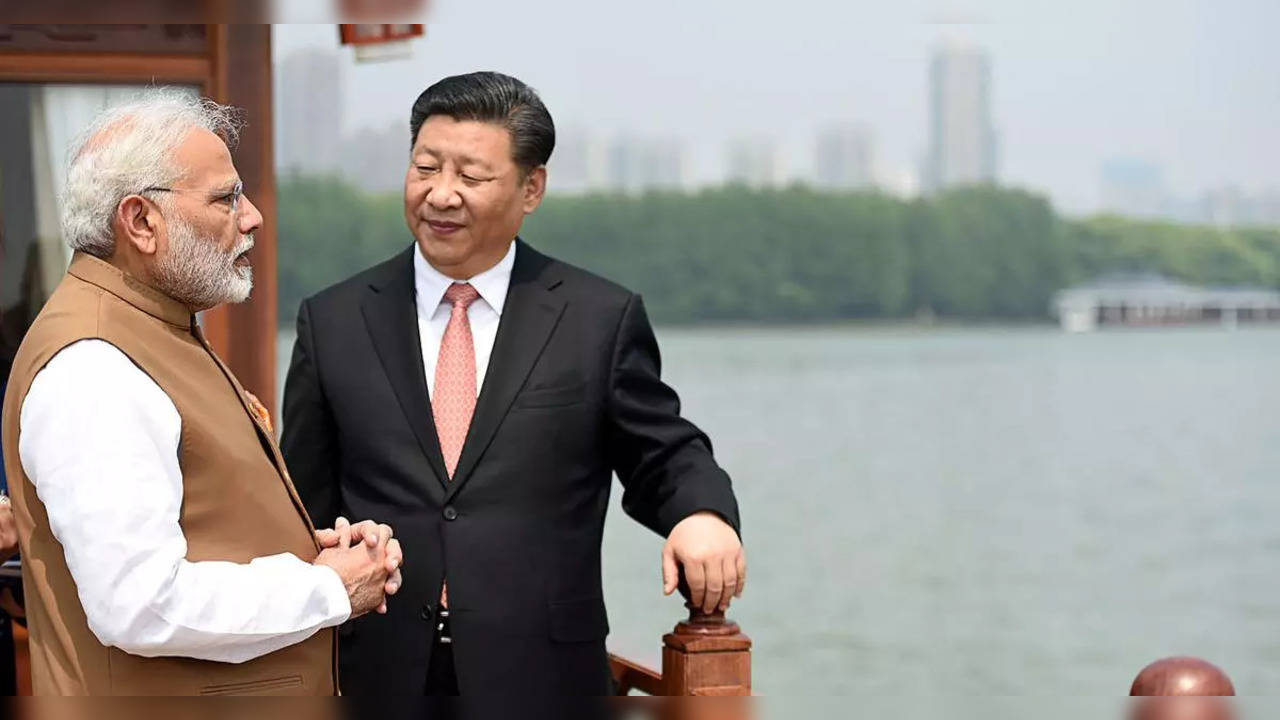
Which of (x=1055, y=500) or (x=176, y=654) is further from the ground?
(x=176, y=654)

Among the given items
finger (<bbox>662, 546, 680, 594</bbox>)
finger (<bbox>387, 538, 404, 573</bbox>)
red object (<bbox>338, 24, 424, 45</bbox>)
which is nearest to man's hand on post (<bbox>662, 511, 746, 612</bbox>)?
finger (<bbox>662, 546, 680, 594</bbox>)

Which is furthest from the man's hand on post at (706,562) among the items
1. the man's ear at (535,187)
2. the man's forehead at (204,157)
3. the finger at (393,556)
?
the man's forehead at (204,157)

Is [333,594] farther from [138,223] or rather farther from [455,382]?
[455,382]

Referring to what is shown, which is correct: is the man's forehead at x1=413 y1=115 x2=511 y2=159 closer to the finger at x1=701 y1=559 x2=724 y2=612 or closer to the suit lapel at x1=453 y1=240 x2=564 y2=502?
the suit lapel at x1=453 y1=240 x2=564 y2=502

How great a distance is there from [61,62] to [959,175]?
48.6m

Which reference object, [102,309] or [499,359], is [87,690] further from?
[499,359]

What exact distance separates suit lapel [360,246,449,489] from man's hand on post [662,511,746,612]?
0.44 meters

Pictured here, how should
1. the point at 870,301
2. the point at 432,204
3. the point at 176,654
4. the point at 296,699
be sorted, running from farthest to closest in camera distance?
the point at 870,301, the point at 432,204, the point at 296,699, the point at 176,654

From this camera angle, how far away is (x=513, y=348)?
8.91 feet

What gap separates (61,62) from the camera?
14.5 ft

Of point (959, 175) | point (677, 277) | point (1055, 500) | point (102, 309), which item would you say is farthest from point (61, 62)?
point (959, 175)

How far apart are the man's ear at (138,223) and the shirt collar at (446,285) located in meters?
0.77

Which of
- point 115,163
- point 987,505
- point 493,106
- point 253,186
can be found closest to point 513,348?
point 493,106

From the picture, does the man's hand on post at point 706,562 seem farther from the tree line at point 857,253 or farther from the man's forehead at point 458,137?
the tree line at point 857,253
